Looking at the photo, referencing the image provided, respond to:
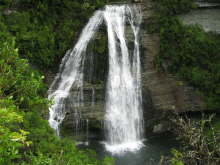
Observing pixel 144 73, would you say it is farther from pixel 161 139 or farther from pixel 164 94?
pixel 161 139

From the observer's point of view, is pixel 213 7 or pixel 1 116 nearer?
pixel 1 116

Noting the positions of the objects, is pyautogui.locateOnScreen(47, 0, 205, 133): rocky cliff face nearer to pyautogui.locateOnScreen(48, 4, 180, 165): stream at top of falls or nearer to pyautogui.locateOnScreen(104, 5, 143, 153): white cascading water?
pyautogui.locateOnScreen(48, 4, 180, 165): stream at top of falls

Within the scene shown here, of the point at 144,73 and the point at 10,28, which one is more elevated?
the point at 10,28

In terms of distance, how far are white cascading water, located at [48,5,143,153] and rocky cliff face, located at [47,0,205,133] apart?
12.5 inches

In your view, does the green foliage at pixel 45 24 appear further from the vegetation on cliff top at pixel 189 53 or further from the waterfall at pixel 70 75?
the vegetation on cliff top at pixel 189 53

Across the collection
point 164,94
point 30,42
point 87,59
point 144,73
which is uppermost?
point 30,42

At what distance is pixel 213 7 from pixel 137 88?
589 centimetres

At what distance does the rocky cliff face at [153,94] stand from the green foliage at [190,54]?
395 millimetres

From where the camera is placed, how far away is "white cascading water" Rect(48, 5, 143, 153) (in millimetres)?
11938

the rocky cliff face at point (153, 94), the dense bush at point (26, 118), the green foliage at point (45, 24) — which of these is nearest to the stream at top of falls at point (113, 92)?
the rocky cliff face at point (153, 94)

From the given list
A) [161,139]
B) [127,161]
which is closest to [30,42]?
[127,161]

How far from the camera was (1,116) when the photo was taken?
3184 millimetres

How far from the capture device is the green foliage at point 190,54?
1309 centimetres

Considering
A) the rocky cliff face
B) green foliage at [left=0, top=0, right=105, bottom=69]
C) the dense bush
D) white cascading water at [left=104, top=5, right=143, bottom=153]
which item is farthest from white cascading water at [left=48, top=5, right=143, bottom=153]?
the dense bush
